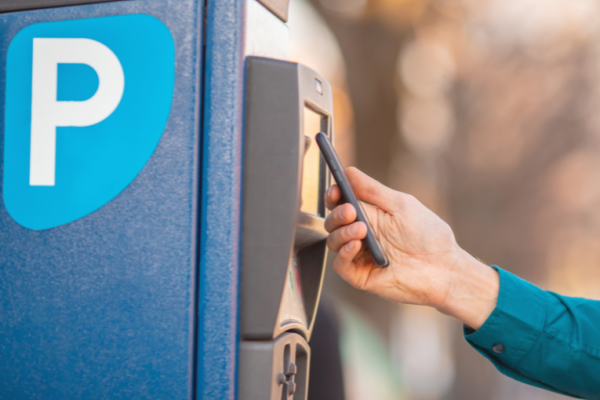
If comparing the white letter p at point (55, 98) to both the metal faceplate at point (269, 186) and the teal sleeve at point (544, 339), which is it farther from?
the teal sleeve at point (544, 339)

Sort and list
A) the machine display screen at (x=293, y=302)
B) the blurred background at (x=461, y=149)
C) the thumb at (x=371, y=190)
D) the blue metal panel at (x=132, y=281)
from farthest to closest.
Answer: the blurred background at (x=461, y=149), the thumb at (x=371, y=190), the machine display screen at (x=293, y=302), the blue metal panel at (x=132, y=281)

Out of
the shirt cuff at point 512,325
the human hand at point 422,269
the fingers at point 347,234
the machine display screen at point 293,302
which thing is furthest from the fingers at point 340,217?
the shirt cuff at point 512,325

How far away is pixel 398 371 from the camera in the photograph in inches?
138

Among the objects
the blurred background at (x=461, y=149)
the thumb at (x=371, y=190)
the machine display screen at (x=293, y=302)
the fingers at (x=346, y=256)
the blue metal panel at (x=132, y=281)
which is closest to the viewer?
the blue metal panel at (x=132, y=281)

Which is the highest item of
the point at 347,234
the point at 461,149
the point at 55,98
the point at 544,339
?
the point at 461,149

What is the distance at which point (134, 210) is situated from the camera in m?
0.81

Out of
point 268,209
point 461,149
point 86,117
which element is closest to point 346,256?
point 268,209

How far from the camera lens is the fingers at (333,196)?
41.2 inches

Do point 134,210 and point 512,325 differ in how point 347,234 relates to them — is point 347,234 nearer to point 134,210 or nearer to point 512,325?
point 134,210

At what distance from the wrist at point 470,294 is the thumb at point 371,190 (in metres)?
0.25

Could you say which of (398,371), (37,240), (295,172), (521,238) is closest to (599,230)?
(521,238)

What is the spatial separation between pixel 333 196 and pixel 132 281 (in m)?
0.45

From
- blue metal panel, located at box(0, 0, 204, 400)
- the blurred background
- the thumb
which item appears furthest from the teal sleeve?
the blurred background

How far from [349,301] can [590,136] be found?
2.05 m
